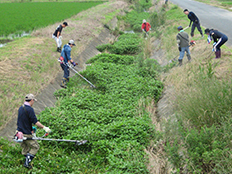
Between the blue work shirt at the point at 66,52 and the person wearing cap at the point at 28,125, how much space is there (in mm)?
4844

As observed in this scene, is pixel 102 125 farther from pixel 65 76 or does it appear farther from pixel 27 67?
pixel 27 67

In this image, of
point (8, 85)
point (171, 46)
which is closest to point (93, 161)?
point (8, 85)

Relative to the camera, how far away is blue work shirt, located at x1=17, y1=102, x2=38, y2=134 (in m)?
5.24

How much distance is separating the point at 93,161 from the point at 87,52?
10.3m

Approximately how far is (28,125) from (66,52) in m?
5.13

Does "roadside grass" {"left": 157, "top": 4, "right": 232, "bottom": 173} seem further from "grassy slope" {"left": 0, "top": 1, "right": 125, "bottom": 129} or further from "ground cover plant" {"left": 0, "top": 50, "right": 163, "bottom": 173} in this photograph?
"grassy slope" {"left": 0, "top": 1, "right": 125, "bottom": 129}

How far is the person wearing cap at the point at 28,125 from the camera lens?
525 centimetres

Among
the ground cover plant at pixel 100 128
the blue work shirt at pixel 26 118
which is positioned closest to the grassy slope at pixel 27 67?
the ground cover plant at pixel 100 128

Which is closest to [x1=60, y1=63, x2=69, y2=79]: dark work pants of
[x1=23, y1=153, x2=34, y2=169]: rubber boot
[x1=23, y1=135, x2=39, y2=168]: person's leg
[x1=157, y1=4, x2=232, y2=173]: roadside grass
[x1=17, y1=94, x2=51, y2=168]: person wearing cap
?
[x1=157, y1=4, x2=232, y2=173]: roadside grass

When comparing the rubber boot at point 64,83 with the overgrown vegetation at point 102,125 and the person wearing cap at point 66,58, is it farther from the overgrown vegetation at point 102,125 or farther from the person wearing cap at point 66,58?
the overgrown vegetation at point 102,125

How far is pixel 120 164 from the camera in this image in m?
5.30

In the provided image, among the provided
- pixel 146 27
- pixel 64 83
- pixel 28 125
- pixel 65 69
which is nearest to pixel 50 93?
pixel 64 83

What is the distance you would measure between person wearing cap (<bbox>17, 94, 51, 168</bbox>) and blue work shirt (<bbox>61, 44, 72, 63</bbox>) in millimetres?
4844

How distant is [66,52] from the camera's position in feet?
32.6
